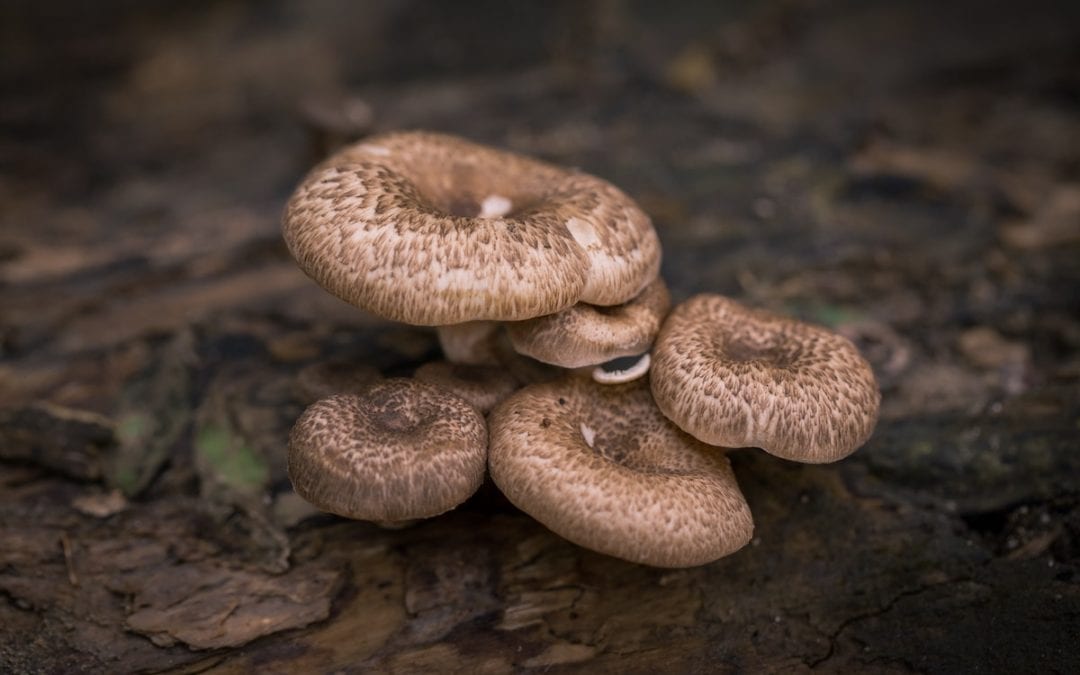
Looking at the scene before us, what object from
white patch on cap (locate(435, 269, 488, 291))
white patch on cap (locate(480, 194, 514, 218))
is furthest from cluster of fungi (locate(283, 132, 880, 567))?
white patch on cap (locate(480, 194, 514, 218))

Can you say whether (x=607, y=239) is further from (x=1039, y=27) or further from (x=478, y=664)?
(x=1039, y=27)

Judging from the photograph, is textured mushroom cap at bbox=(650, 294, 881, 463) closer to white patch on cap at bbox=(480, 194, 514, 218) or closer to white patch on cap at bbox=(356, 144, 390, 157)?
white patch on cap at bbox=(480, 194, 514, 218)

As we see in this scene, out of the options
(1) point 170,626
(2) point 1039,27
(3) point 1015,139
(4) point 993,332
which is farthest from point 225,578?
(2) point 1039,27

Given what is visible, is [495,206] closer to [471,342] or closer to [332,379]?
[471,342]

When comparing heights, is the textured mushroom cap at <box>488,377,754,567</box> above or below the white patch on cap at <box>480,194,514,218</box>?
below

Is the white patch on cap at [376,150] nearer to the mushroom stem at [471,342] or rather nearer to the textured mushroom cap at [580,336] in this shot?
the mushroom stem at [471,342]
